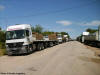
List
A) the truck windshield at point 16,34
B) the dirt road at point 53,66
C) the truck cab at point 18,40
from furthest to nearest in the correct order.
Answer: the truck windshield at point 16,34, the truck cab at point 18,40, the dirt road at point 53,66

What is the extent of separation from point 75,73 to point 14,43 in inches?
359

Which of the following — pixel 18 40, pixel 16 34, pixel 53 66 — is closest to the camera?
pixel 53 66

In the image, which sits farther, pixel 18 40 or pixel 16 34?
pixel 16 34

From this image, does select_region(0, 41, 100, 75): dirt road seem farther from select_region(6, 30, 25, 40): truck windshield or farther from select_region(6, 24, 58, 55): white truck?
select_region(6, 30, 25, 40): truck windshield

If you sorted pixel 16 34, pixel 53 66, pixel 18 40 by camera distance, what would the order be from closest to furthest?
pixel 53 66
pixel 18 40
pixel 16 34

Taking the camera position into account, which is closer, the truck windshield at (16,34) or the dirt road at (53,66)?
the dirt road at (53,66)

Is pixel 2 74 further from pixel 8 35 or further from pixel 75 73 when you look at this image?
pixel 8 35

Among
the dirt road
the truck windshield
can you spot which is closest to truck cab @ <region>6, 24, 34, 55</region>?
the truck windshield

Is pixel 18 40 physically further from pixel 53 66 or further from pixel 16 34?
pixel 53 66

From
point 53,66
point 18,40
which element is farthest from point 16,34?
point 53,66

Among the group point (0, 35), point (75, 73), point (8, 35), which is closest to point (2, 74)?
point (75, 73)

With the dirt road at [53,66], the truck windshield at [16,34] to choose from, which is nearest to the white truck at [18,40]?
the truck windshield at [16,34]

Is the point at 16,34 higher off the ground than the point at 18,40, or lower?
higher

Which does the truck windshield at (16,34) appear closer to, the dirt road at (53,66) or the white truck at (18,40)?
the white truck at (18,40)
